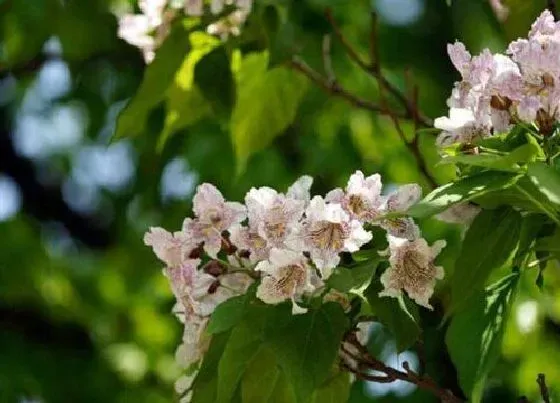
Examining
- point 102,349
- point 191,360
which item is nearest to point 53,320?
point 102,349

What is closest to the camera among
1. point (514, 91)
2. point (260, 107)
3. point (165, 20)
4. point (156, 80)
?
point (514, 91)

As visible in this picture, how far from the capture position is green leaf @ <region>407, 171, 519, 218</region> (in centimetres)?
82

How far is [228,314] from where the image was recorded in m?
0.96

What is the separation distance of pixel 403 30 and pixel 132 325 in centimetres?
107

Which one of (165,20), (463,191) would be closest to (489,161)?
(463,191)

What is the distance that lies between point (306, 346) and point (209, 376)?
123mm

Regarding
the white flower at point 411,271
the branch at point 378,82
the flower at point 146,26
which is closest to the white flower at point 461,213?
the white flower at point 411,271

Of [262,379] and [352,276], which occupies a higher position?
[352,276]

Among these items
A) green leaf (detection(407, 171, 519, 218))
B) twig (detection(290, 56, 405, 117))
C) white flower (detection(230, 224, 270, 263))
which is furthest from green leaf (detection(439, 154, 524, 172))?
twig (detection(290, 56, 405, 117))

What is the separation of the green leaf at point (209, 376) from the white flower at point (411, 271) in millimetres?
159

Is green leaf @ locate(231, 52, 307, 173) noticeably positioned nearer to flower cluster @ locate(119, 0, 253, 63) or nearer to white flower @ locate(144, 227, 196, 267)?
flower cluster @ locate(119, 0, 253, 63)

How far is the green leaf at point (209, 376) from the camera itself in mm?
1011

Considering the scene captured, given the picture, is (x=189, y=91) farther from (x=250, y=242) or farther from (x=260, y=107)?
(x=250, y=242)

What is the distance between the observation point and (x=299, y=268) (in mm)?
938
